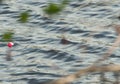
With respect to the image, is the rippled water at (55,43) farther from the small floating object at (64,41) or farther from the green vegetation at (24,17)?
the green vegetation at (24,17)

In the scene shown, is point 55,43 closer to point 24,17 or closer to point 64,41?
point 64,41

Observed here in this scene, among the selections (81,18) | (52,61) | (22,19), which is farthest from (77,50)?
(22,19)

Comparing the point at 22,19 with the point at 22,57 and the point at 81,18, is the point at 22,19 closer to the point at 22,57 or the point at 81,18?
the point at 22,57

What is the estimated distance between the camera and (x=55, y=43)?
1175 centimetres

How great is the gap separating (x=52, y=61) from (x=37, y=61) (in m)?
0.34

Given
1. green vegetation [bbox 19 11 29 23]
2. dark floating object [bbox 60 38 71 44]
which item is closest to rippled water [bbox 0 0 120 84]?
dark floating object [bbox 60 38 71 44]

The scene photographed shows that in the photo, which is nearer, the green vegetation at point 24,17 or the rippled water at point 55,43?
the green vegetation at point 24,17

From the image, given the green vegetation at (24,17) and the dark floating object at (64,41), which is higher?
the green vegetation at (24,17)

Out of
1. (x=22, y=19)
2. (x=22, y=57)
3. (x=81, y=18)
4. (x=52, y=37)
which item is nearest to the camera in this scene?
(x=22, y=19)

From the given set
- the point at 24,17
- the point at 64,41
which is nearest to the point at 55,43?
the point at 64,41

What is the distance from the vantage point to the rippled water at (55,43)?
9875 millimetres

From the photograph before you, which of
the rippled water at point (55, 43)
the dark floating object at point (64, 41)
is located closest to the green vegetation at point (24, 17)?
the rippled water at point (55, 43)

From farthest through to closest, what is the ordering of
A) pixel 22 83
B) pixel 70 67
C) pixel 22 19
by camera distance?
pixel 70 67 < pixel 22 83 < pixel 22 19

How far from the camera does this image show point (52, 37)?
39.7ft
